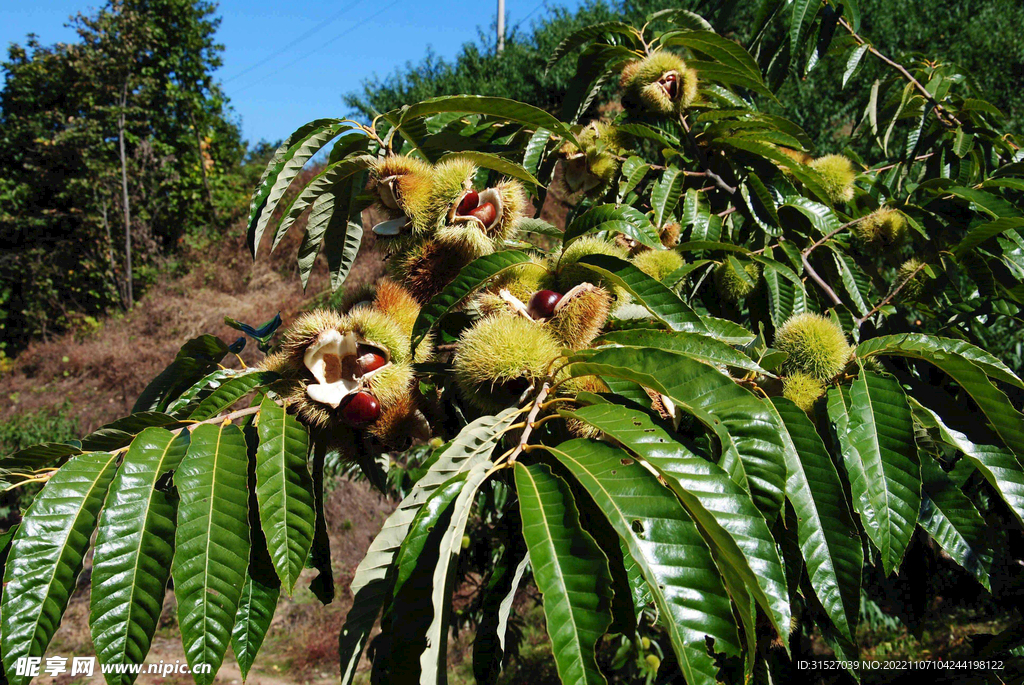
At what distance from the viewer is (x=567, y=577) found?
0.61 meters

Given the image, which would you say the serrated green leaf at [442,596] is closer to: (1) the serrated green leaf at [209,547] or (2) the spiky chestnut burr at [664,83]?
(1) the serrated green leaf at [209,547]

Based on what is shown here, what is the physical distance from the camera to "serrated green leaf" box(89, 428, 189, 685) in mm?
703

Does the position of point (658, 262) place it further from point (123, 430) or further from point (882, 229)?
point (123, 430)

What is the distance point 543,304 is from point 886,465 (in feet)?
1.85

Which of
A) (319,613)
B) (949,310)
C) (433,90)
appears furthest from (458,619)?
(433,90)

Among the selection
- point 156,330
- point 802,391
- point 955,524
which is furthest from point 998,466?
point 156,330

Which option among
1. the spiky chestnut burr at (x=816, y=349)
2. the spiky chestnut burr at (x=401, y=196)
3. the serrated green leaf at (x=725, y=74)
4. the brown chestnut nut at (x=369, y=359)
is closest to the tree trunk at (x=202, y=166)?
the serrated green leaf at (x=725, y=74)

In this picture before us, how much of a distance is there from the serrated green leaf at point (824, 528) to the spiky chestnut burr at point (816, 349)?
26 centimetres

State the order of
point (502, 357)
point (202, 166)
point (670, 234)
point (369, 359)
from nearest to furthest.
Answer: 1. point (502, 357)
2. point (369, 359)
3. point (670, 234)
4. point (202, 166)

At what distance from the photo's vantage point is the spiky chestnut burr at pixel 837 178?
5.82 ft

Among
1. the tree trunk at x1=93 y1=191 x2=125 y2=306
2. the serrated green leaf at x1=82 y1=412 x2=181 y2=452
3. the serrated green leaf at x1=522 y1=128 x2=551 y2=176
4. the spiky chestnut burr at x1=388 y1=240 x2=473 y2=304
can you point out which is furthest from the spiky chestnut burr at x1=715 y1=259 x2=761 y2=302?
the tree trunk at x1=93 y1=191 x2=125 y2=306

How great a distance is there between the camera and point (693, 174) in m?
1.62

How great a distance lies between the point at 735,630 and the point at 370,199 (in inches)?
33.9

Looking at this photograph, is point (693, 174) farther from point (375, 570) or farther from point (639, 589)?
point (375, 570)
